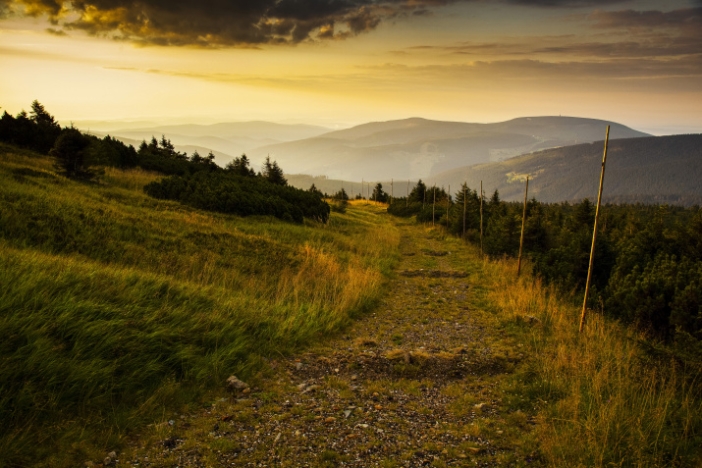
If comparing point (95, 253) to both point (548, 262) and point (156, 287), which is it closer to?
point (156, 287)

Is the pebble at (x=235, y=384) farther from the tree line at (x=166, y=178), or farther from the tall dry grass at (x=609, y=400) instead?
the tree line at (x=166, y=178)

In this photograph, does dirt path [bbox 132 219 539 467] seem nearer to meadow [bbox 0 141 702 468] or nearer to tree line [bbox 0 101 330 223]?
meadow [bbox 0 141 702 468]

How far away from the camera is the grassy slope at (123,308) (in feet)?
15.3

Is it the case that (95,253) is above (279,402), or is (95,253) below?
above

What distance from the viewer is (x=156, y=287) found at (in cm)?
789

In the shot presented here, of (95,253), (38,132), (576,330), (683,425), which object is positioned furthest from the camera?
(38,132)

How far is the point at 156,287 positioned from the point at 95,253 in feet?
12.0

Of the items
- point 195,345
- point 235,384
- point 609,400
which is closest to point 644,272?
point 609,400

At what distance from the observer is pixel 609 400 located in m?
5.38

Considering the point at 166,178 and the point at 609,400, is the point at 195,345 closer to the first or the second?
the point at 609,400

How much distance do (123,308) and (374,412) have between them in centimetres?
471

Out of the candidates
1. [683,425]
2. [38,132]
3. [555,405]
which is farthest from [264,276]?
[38,132]

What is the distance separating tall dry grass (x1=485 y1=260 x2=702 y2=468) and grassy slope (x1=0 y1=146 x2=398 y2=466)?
471cm

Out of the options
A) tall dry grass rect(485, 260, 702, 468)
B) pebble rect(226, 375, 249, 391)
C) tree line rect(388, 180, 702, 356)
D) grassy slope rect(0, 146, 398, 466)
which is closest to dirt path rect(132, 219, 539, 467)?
pebble rect(226, 375, 249, 391)
